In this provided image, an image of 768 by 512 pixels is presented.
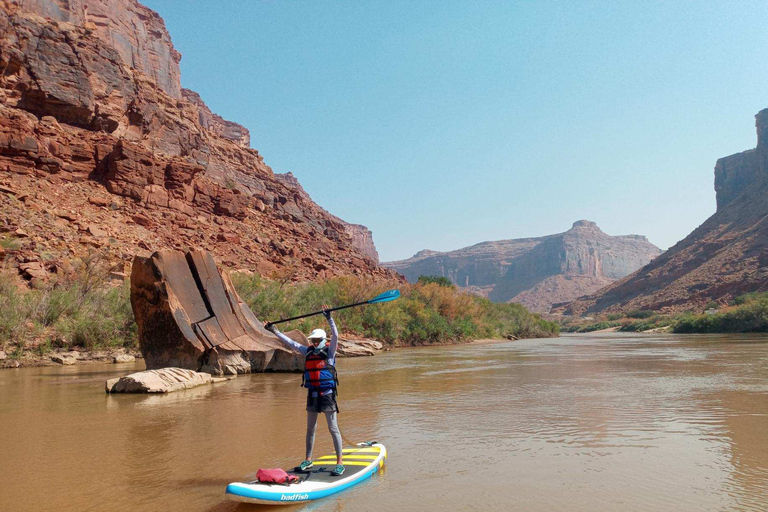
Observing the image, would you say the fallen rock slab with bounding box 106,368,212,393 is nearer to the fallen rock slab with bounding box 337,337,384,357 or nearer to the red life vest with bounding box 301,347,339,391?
the red life vest with bounding box 301,347,339,391

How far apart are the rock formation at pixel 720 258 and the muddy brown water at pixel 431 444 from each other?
6486cm

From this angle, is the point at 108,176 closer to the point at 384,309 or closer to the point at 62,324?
the point at 384,309

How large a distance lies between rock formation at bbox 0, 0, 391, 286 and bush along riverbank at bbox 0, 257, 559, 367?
4.74 metres

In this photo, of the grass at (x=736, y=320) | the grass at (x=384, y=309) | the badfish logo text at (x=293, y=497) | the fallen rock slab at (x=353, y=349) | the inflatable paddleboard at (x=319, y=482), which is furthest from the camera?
the grass at (x=736, y=320)

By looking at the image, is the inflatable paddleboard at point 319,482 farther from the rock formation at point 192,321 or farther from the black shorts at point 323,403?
the rock formation at point 192,321

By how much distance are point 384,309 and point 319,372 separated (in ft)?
107

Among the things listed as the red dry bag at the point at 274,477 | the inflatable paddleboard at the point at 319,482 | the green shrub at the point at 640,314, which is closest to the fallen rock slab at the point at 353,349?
the inflatable paddleboard at the point at 319,482

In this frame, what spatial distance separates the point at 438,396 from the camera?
12930 millimetres

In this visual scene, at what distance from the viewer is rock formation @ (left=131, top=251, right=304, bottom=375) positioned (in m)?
16.9

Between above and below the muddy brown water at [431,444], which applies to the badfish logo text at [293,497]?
above

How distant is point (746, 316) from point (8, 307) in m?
55.9

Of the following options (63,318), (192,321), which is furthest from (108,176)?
(192,321)

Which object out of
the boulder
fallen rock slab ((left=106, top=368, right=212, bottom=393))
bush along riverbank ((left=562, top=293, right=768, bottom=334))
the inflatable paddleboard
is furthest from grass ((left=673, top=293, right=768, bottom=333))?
the inflatable paddleboard

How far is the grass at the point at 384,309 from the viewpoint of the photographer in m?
31.1
